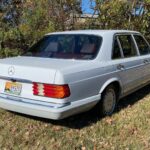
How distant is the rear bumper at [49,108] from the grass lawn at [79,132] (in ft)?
1.28

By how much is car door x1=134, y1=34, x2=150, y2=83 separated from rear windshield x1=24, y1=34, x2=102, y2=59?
1598 mm

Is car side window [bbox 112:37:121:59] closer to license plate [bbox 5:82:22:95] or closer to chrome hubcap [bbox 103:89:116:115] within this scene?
chrome hubcap [bbox 103:89:116:115]

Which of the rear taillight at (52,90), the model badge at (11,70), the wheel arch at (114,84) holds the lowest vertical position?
the wheel arch at (114,84)

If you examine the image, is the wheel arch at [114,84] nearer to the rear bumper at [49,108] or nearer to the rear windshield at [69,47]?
the rear bumper at [49,108]

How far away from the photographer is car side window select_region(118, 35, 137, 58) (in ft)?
22.0

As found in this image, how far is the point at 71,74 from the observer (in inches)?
202

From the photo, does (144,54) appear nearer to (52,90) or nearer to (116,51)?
(116,51)

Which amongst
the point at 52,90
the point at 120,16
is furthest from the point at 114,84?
the point at 120,16

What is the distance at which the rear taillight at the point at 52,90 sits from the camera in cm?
498

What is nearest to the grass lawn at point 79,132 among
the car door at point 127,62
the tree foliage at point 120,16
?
the car door at point 127,62

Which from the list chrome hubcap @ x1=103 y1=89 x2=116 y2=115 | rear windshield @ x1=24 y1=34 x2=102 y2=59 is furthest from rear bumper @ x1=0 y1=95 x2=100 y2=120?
rear windshield @ x1=24 y1=34 x2=102 y2=59

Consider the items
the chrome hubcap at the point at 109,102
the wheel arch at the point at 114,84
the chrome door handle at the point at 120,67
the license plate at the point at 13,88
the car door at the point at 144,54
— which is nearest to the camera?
the license plate at the point at 13,88

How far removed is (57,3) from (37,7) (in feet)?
1.99

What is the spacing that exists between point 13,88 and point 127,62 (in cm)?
233
